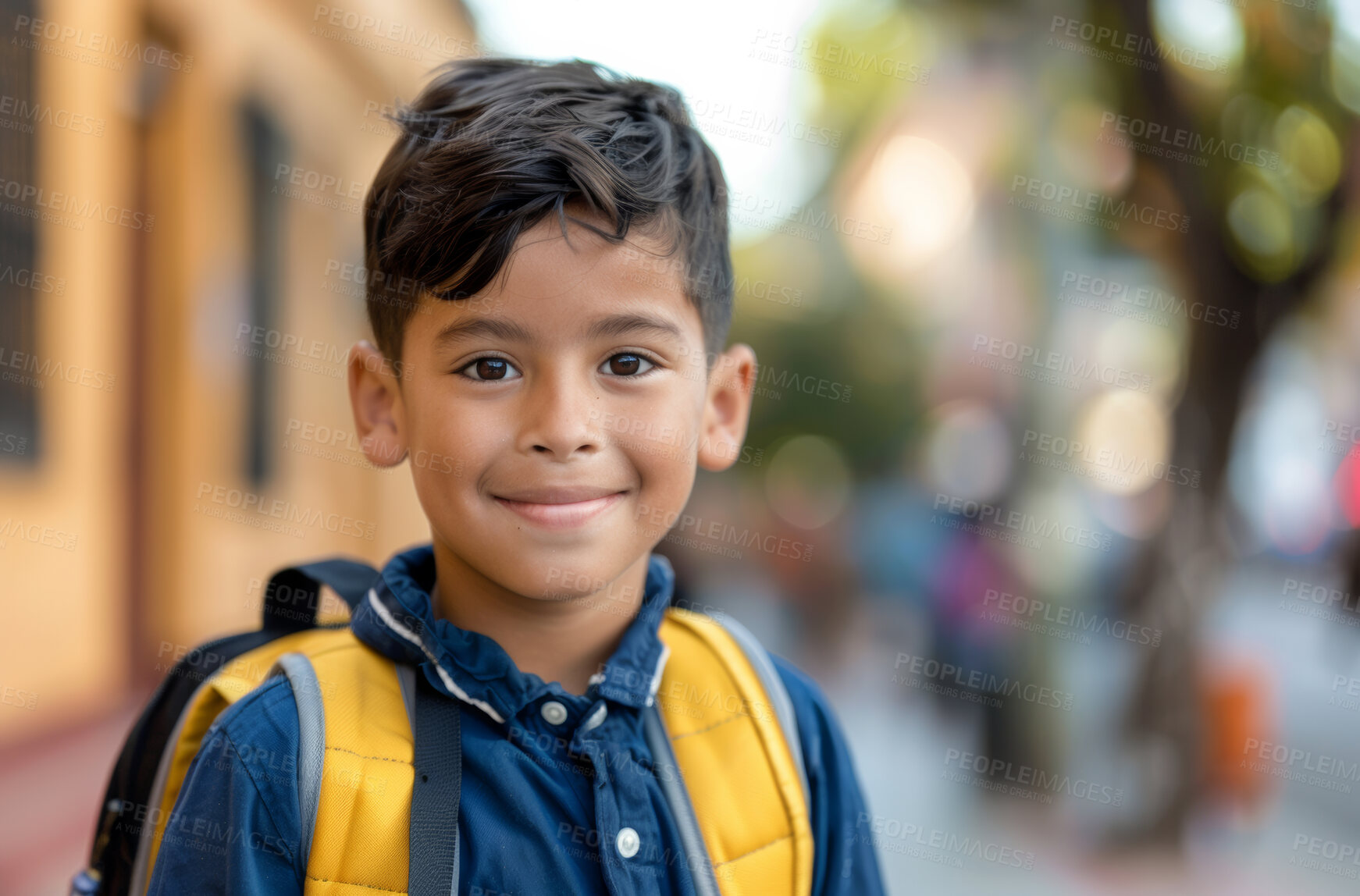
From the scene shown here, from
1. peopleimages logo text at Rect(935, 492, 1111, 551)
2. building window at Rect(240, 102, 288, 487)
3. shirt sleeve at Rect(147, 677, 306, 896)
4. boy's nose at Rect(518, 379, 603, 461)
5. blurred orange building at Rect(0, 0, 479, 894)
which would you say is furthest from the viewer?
building window at Rect(240, 102, 288, 487)

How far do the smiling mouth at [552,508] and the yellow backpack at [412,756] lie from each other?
0.26m

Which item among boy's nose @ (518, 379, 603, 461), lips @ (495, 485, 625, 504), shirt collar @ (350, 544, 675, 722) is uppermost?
boy's nose @ (518, 379, 603, 461)

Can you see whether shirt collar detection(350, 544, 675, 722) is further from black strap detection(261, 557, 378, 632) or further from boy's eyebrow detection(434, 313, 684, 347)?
boy's eyebrow detection(434, 313, 684, 347)

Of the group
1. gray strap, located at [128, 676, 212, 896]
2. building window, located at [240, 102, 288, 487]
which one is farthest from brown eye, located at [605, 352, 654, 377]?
building window, located at [240, 102, 288, 487]

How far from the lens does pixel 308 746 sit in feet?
3.92

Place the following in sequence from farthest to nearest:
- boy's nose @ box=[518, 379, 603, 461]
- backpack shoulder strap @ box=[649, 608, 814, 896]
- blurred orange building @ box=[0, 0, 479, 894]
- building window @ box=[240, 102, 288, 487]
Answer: building window @ box=[240, 102, 288, 487], blurred orange building @ box=[0, 0, 479, 894], backpack shoulder strap @ box=[649, 608, 814, 896], boy's nose @ box=[518, 379, 603, 461]

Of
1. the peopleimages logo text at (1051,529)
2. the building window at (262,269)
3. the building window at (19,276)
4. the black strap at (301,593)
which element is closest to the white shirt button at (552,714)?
the black strap at (301,593)

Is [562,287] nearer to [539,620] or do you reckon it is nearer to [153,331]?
[539,620]

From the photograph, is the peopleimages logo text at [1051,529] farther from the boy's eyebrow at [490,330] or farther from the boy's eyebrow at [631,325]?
the boy's eyebrow at [490,330]

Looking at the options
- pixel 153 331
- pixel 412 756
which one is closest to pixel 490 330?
pixel 412 756

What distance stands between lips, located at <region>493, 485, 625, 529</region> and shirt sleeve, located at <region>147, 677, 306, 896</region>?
39 centimetres

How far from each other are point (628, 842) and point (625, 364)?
0.62m

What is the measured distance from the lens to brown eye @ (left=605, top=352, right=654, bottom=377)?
4.42 feet

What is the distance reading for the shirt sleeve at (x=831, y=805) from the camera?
1.49m
